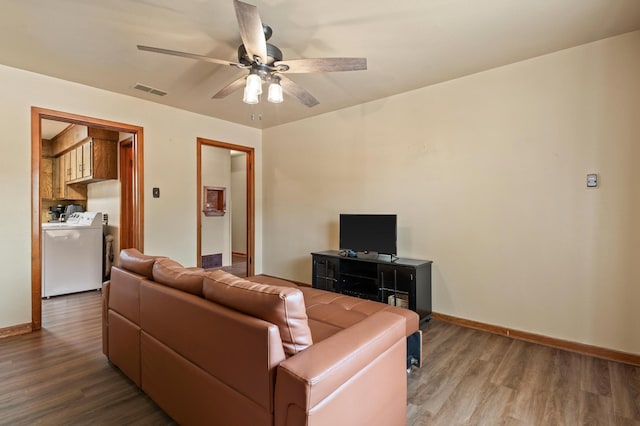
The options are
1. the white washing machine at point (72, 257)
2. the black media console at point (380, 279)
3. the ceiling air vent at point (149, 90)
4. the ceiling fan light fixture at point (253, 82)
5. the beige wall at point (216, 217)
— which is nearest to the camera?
the ceiling fan light fixture at point (253, 82)

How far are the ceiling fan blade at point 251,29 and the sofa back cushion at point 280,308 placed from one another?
1.40 m

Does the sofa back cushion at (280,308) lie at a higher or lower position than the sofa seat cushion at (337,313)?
higher

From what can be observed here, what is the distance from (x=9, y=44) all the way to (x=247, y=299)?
124 inches

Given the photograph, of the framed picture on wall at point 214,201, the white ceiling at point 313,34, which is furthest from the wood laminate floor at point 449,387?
the framed picture on wall at point 214,201

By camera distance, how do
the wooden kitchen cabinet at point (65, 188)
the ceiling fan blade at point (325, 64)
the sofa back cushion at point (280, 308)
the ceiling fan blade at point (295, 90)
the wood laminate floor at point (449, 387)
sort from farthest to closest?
1. the wooden kitchen cabinet at point (65, 188)
2. the ceiling fan blade at point (295, 90)
3. the ceiling fan blade at point (325, 64)
4. the wood laminate floor at point (449, 387)
5. the sofa back cushion at point (280, 308)

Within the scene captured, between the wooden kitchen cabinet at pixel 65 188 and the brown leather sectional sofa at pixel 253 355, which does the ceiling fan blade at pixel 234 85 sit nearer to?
the brown leather sectional sofa at pixel 253 355

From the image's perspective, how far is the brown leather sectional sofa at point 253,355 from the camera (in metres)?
1.15

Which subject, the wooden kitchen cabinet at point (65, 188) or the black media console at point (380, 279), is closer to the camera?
the black media console at point (380, 279)

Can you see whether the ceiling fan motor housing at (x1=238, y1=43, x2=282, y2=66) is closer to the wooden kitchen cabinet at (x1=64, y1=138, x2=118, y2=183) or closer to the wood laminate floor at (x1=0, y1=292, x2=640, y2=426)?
the wood laminate floor at (x1=0, y1=292, x2=640, y2=426)

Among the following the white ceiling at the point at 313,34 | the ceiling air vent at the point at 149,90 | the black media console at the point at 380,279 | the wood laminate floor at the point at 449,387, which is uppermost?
the ceiling air vent at the point at 149,90

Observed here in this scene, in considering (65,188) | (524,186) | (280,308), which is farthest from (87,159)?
(524,186)

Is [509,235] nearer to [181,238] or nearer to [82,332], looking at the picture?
[181,238]

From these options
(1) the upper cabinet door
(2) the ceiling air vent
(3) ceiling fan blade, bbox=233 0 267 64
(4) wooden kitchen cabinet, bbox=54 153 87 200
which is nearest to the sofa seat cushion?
(3) ceiling fan blade, bbox=233 0 267 64

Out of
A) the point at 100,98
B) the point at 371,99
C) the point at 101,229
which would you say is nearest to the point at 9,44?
the point at 100,98
